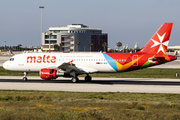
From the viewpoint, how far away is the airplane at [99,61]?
118ft

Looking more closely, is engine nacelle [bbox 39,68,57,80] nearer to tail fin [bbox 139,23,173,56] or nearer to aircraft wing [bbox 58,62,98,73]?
aircraft wing [bbox 58,62,98,73]

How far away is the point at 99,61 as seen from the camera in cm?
3716

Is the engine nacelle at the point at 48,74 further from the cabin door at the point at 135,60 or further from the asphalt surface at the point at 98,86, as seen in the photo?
the cabin door at the point at 135,60

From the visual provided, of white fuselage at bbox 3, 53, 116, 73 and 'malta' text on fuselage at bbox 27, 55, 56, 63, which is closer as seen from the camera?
white fuselage at bbox 3, 53, 116, 73

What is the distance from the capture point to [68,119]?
45.1ft

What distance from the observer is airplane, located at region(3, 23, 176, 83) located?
35875 mm

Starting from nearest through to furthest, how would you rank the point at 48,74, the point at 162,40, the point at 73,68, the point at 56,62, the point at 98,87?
1. the point at 98,87
2. the point at 48,74
3. the point at 73,68
4. the point at 162,40
5. the point at 56,62

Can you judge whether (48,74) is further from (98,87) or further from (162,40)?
(162,40)

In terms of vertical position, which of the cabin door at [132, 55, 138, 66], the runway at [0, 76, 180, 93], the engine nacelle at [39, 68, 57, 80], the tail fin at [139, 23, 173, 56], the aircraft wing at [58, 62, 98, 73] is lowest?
the runway at [0, 76, 180, 93]

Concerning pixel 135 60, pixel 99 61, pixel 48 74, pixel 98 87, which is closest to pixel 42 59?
pixel 48 74

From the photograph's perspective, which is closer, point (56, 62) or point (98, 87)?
point (98, 87)

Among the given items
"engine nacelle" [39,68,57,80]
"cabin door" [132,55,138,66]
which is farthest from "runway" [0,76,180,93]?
"cabin door" [132,55,138,66]

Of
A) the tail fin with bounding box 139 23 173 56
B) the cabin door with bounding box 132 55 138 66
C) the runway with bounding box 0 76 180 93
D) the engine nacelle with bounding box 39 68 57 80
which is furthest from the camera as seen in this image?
the tail fin with bounding box 139 23 173 56

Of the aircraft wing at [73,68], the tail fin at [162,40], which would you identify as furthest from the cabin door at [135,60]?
the aircraft wing at [73,68]
